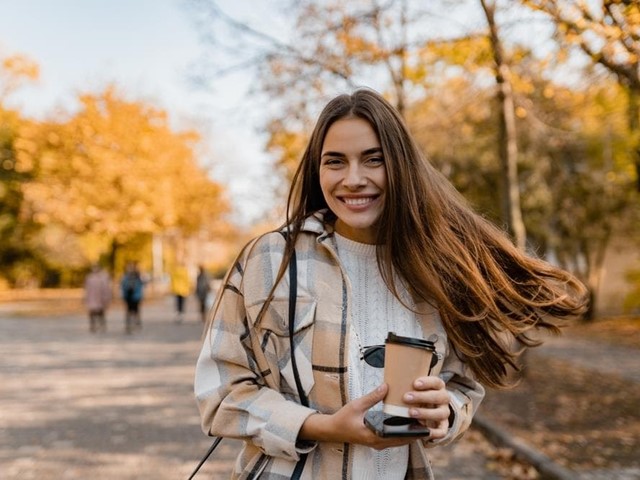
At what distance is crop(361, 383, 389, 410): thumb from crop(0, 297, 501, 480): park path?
4756 millimetres

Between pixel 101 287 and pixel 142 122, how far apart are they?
47.0ft

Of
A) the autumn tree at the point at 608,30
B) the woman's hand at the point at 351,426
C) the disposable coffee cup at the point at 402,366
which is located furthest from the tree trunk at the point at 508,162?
the disposable coffee cup at the point at 402,366

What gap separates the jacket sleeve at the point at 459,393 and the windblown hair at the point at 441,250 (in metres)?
0.03

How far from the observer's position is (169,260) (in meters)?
61.9

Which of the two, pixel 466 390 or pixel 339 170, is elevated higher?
pixel 339 170

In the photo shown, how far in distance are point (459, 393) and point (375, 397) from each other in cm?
57

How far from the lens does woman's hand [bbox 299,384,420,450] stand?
1790 millimetres

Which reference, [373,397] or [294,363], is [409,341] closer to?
[373,397]

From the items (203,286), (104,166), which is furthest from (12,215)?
(203,286)

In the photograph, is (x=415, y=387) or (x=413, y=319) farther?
(x=413, y=319)

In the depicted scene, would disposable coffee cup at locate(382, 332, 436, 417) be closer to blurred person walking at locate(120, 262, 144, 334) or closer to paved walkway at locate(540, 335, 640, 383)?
paved walkway at locate(540, 335, 640, 383)

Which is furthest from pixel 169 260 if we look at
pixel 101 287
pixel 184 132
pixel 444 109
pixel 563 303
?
pixel 563 303

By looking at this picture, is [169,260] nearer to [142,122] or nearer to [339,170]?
[142,122]

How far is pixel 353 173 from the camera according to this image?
2.12 metres
